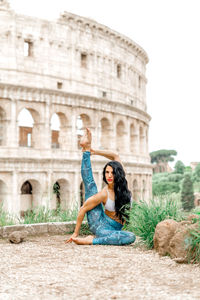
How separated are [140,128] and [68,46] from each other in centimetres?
902

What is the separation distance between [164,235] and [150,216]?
2.32 feet

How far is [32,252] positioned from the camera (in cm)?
573

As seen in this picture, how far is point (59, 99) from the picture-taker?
22.8 meters

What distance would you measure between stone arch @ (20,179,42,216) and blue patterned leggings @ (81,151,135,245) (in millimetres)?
14152

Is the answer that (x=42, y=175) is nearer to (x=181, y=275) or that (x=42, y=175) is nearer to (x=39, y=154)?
(x=39, y=154)

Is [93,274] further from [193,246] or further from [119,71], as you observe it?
[119,71]

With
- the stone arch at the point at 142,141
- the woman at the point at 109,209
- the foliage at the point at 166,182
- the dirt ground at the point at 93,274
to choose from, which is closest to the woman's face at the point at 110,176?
A: the woman at the point at 109,209

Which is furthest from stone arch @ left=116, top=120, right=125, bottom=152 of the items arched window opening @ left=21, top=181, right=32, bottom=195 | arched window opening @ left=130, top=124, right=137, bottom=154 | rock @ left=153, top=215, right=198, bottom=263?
rock @ left=153, top=215, right=198, bottom=263

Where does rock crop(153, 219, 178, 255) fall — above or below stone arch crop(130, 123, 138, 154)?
below

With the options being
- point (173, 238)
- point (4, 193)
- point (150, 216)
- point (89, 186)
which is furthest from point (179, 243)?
point (4, 193)

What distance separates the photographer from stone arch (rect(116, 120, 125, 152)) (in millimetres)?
26672

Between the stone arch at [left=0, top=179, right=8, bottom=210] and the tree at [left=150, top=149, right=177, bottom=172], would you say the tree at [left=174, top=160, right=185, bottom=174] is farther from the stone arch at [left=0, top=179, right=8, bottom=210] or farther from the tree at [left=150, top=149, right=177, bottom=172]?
the stone arch at [left=0, top=179, right=8, bottom=210]

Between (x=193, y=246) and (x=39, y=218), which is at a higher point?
(x=39, y=218)

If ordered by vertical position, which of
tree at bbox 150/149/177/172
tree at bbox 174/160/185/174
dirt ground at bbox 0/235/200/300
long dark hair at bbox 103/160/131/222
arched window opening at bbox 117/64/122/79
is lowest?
dirt ground at bbox 0/235/200/300
